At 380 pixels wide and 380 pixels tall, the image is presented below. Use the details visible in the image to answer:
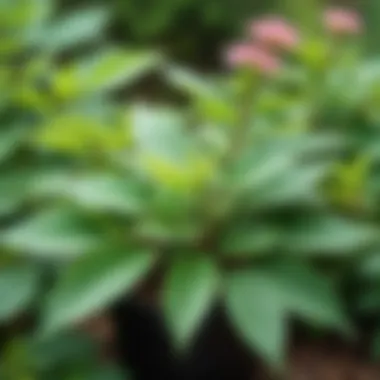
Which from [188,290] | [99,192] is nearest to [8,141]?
[99,192]

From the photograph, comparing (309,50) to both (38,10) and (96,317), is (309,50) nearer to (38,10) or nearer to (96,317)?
(38,10)

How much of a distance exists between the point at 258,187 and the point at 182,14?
1.42 metres

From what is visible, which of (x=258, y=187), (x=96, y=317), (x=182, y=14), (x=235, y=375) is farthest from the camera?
(x=182, y=14)

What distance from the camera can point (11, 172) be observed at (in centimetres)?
131

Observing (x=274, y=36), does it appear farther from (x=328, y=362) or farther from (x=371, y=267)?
(x=328, y=362)

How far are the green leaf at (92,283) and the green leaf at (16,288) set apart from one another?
49 millimetres

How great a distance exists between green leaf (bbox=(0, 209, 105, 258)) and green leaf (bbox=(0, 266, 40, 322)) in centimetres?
4

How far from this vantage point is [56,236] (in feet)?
3.93

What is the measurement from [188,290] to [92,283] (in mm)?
111

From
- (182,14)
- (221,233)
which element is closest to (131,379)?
(221,233)

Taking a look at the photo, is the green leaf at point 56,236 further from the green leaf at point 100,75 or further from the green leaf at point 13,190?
the green leaf at point 100,75

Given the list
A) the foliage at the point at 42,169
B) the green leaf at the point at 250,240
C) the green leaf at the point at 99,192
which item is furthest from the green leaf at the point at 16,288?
the green leaf at the point at 250,240

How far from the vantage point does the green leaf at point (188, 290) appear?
44.9 inches

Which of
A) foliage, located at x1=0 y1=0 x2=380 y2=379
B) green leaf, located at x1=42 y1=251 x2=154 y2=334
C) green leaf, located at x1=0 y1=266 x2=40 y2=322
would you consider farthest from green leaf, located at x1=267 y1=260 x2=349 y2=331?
green leaf, located at x1=0 y1=266 x2=40 y2=322
